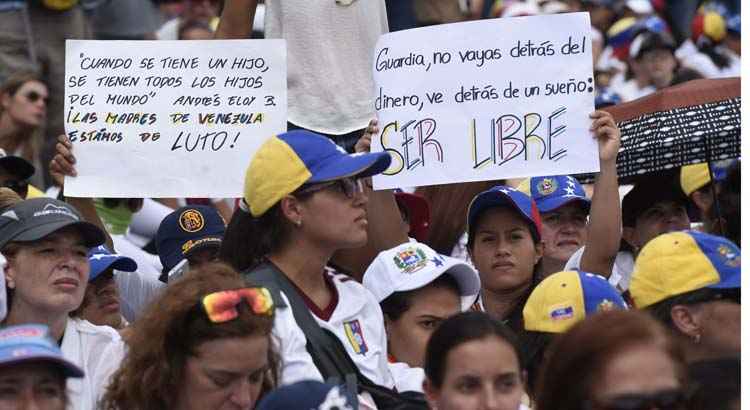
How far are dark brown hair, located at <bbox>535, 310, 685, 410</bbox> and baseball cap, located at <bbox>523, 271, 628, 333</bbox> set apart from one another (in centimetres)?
142

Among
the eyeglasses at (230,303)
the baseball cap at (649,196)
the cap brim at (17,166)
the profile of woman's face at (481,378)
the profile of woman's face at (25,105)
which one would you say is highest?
the profile of woman's face at (25,105)

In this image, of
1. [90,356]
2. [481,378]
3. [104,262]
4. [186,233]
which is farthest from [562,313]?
[186,233]

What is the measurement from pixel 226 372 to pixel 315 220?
2.54 feet

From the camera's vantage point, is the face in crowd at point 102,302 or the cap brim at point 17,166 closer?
the face in crowd at point 102,302

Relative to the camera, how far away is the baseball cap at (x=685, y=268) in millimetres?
6004

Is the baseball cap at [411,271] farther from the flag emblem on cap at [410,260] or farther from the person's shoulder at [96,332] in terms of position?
the person's shoulder at [96,332]

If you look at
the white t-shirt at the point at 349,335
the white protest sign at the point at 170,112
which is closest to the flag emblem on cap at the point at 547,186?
the white protest sign at the point at 170,112

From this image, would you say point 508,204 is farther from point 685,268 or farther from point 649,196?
point 685,268

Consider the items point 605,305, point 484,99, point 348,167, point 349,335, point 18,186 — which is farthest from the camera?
point 18,186

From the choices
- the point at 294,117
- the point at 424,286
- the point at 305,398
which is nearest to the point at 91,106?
the point at 294,117

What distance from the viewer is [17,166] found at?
7777 mm

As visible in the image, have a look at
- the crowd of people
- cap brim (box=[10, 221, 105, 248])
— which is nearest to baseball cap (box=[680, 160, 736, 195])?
the crowd of people

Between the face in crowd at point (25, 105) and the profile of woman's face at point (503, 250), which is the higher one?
the face in crowd at point (25, 105)

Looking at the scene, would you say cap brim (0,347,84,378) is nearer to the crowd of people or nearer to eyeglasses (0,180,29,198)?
the crowd of people
